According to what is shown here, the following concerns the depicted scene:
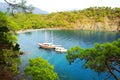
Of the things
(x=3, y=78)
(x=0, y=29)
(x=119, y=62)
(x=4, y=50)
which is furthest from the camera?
(x=0, y=29)

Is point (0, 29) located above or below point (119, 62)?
above

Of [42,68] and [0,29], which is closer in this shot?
[0,29]

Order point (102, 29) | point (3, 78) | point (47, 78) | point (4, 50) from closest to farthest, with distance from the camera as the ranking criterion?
point (3, 78), point (4, 50), point (47, 78), point (102, 29)

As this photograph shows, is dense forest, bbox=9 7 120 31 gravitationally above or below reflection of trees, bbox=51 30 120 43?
above

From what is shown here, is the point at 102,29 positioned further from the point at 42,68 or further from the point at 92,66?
the point at 92,66

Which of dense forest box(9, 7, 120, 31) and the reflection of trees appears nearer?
the reflection of trees

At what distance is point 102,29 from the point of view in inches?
5822

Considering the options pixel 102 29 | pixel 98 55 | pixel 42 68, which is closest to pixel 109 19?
pixel 102 29

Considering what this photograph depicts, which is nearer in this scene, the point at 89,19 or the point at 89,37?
the point at 89,37

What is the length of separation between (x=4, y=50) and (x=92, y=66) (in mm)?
6806

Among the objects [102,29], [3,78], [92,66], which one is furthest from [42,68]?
[102,29]

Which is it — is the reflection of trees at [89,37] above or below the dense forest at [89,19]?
below

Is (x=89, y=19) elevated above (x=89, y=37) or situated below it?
above

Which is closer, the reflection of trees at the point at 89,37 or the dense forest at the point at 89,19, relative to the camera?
the reflection of trees at the point at 89,37
